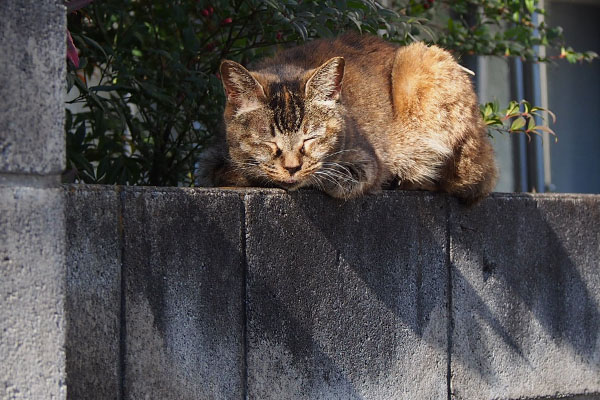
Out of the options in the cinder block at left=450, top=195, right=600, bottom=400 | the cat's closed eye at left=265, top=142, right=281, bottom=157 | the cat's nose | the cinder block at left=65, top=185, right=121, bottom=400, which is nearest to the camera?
the cinder block at left=65, top=185, right=121, bottom=400

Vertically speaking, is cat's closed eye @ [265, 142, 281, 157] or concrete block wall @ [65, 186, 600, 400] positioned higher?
cat's closed eye @ [265, 142, 281, 157]

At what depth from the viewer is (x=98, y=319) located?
2.46 metres

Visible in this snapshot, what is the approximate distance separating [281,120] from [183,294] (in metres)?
0.96

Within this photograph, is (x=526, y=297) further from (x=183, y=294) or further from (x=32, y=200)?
(x=32, y=200)

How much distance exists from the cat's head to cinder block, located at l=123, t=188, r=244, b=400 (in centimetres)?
46

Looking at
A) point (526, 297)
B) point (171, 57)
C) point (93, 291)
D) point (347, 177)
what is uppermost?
point (171, 57)

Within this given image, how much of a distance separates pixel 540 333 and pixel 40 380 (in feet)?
8.44

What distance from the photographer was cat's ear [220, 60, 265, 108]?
3.20 metres

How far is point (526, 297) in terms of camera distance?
372 centimetres

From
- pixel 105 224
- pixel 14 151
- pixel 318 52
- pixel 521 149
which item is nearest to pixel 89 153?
pixel 318 52

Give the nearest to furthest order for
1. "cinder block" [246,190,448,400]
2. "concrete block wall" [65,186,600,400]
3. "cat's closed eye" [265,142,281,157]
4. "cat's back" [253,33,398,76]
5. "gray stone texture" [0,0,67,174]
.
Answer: "gray stone texture" [0,0,67,174] → "concrete block wall" [65,186,600,400] → "cinder block" [246,190,448,400] → "cat's closed eye" [265,142,281,157] → "cat's back" [253,33,398,76]

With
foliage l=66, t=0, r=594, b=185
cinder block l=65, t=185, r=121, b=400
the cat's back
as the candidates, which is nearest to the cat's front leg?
foliage l=66, t=0, r=594, b=185

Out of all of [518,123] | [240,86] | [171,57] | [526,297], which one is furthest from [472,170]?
[171,57]

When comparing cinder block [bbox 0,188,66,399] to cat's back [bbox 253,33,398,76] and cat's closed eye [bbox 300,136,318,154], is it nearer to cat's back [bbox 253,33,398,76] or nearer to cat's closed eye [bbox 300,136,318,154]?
cat's closed eye [bbox 300,136,318,154]
